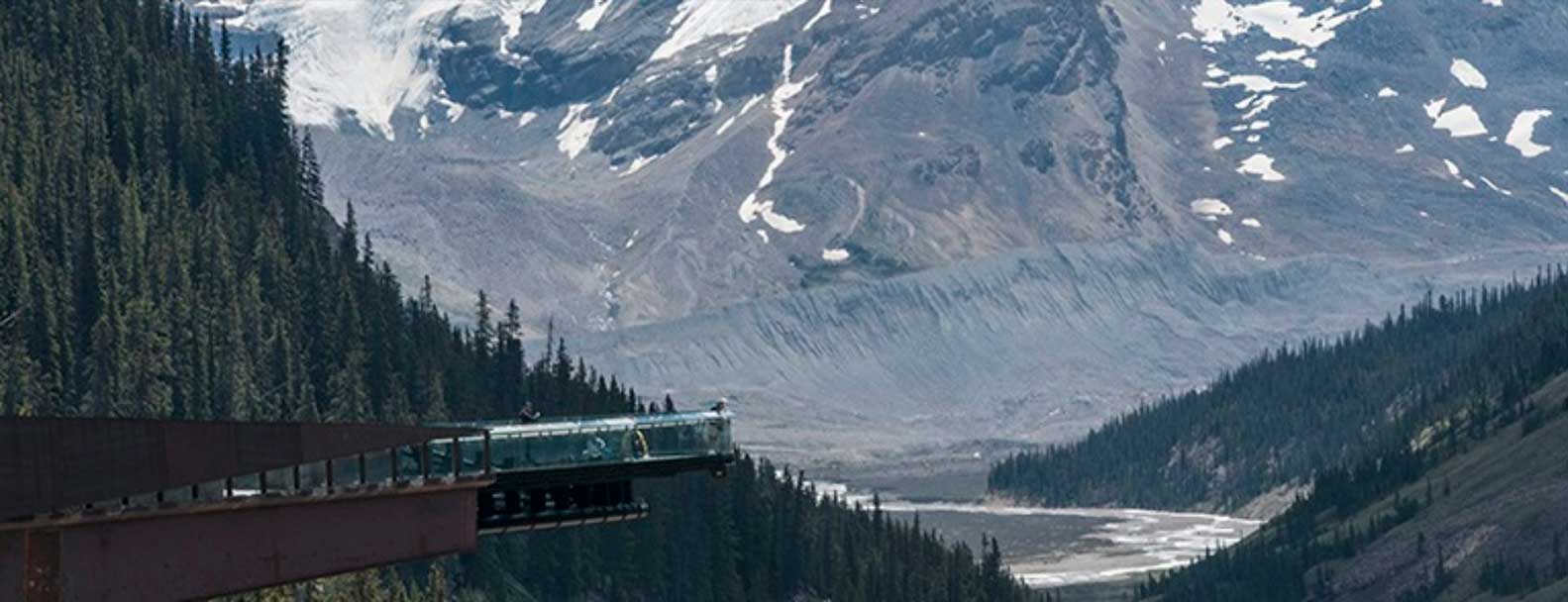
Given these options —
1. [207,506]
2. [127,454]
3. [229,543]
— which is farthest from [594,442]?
[127,454]

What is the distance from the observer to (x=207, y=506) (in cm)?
4981

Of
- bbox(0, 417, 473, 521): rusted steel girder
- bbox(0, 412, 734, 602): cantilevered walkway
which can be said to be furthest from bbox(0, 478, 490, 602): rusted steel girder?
bbox(0, 417, 473, 521): rusted steel girder

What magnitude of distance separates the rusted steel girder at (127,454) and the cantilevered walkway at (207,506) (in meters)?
0.02

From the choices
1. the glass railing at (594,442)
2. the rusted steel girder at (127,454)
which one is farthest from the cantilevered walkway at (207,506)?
the glass railing at (594,442)

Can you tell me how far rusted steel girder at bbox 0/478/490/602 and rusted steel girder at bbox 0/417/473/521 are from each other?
2.82ft

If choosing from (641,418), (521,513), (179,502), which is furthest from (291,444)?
(641,418)

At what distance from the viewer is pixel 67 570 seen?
156 ft

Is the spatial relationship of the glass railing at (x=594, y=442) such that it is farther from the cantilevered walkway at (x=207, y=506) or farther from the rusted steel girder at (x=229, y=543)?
the cantilevered walkway at (x=207, y=506)

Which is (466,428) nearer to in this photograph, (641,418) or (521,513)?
(521,513)

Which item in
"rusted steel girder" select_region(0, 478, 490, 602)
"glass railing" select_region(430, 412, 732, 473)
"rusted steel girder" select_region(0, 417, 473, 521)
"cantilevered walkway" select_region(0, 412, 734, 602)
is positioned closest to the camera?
"rusted steel girder" select_region(0, 417, 473, 521)

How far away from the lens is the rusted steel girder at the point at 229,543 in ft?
153

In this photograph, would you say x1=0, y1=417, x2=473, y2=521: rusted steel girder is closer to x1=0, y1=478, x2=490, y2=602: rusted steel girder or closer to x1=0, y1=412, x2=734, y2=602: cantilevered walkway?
x1=0, y1=412, x2=734, y2=602: cantilevered walkway

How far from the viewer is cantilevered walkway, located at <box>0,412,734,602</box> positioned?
4566 centimetres

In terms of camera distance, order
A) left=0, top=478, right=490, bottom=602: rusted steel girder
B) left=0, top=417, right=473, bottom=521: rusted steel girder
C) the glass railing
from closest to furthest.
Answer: left=0, top=417, right=473, bottom=521: rusted steel girder → left=0, top=478, right=490, bottom=602: rusted steel girder → the glass railing
